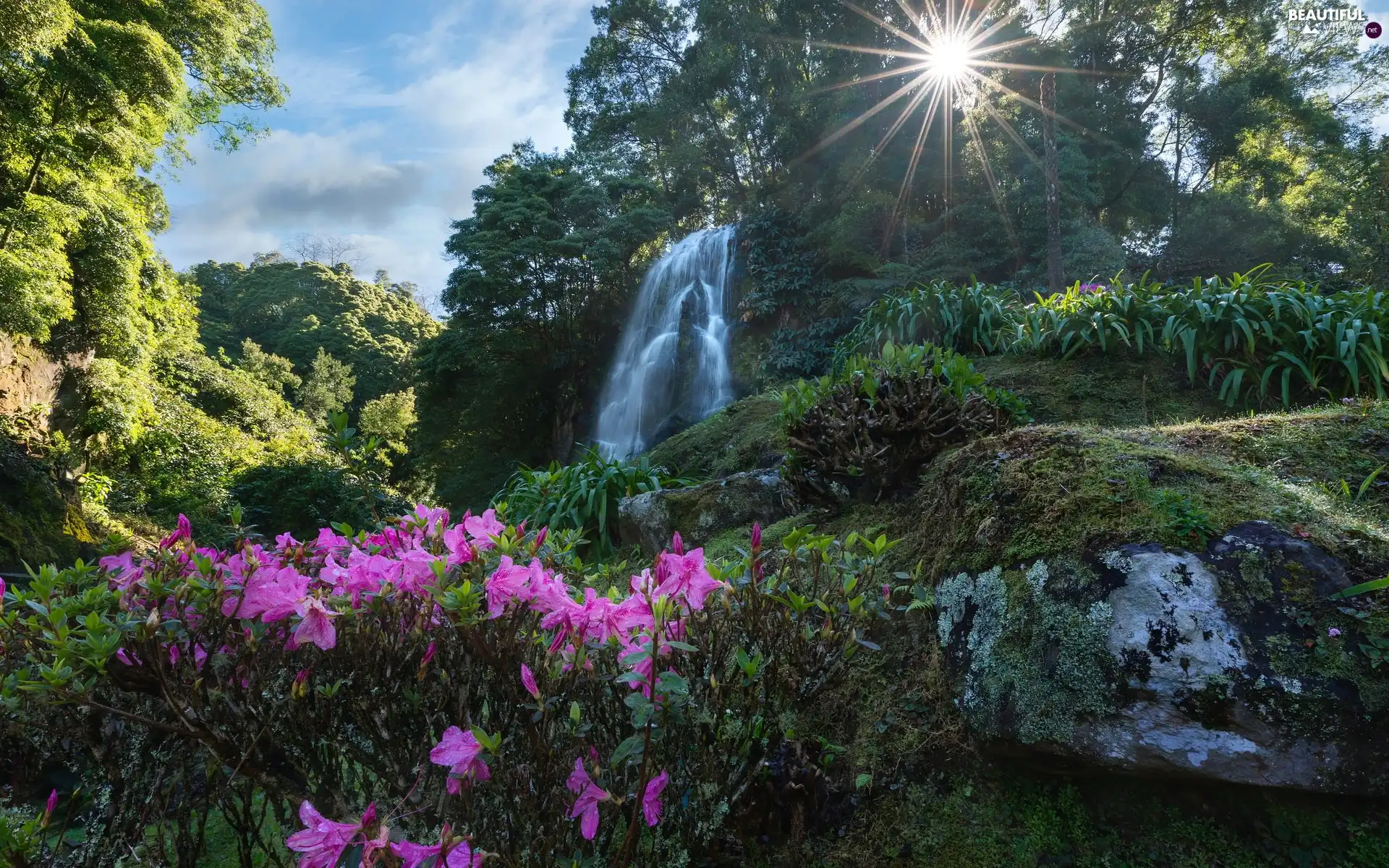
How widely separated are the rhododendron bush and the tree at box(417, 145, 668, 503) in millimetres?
13394

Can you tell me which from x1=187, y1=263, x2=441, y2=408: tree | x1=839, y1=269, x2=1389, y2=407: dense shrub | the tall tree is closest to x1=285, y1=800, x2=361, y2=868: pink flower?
x1=839, y1=269, x2=1389, y2=407: dense shrub

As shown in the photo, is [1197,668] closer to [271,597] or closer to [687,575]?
[687,575]

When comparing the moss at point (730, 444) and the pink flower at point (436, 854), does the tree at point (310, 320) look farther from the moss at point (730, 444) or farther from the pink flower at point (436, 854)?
the pink flower at point (436, 854)

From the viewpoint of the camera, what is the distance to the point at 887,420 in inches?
112

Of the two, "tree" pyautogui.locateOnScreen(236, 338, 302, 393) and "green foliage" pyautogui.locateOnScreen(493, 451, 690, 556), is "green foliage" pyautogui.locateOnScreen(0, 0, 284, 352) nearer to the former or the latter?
"green foliage" pyautogui.locateOnScreen(493, 451, 690, 556)

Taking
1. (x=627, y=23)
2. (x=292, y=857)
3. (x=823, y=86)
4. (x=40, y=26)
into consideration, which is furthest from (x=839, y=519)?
(x=627, y=23)

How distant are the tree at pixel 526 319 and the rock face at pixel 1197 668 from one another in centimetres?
1388

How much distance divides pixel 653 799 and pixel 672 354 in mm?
13232

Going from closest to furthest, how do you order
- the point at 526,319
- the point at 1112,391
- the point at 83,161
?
the point at 1112,391 < the point at 83,161 < the point at 526,319

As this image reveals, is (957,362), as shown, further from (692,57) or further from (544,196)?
(692,57)

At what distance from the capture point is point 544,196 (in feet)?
52.4

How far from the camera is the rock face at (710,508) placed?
3730mm

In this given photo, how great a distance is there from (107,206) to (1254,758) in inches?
523

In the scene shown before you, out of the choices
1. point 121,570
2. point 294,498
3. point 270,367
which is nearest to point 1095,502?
point 121,570
